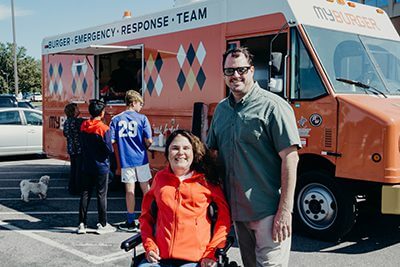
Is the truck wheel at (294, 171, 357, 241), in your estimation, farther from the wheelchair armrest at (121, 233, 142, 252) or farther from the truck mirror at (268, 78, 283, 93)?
the wheelchair armrest at (121, 233, 142, 252)

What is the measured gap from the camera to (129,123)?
6148 mm

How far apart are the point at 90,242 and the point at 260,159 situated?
3405 millimetres

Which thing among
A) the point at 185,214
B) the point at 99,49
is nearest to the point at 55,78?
the point at 99,49

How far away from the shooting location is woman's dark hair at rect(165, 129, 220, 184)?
323 cm

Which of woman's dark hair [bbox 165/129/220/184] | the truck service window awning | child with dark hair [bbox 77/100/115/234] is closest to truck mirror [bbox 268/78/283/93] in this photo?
child with dark hair [bbox 77/100/115/234]

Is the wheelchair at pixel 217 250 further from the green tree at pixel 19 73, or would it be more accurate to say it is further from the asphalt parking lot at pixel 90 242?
Answer: the green tree at pixel 19 73

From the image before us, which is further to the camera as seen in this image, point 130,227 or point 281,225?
point 130,227

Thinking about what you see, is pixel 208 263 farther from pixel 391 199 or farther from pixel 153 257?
pixel 391 199

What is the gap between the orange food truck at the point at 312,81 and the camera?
522 centimetres

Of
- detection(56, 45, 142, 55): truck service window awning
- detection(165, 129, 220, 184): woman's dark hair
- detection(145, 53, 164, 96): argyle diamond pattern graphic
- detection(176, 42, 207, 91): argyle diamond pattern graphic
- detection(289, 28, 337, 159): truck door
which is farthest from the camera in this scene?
detection(56, 45, 142, 55): truck service window awning

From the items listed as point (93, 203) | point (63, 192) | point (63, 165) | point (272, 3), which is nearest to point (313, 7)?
point (272, 3)

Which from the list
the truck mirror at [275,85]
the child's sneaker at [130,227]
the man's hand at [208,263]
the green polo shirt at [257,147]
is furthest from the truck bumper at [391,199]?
the child's sneaker at [130,227]

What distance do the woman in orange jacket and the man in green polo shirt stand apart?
0.59ft

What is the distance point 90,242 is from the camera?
5727 mm
